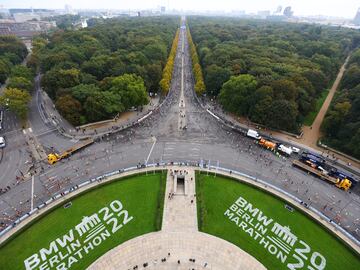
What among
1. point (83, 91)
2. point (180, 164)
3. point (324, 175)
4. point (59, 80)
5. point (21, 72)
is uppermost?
point (59, 80)

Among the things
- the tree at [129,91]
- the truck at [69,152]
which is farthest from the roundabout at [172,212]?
the tree at [129,91]

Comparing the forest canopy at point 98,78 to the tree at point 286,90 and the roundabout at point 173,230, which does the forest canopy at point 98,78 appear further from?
the tree at point 286,90

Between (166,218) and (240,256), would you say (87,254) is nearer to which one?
(166,218)

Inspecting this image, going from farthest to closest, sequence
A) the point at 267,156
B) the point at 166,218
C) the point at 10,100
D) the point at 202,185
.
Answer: the point at 10,100 < the point at 267,156 < the point at 202,185 < the point at 166,218

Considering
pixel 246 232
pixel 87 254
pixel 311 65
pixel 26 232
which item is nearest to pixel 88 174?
pixel 26 232

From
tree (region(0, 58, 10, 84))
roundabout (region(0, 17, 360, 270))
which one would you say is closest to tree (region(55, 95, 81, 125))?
roundabout (region(0, 17, 360, 270))

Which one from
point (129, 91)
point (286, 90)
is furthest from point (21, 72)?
point (286, 90)

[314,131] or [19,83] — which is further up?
[19,83]

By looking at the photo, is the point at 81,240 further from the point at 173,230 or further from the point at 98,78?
the point at 98,78
